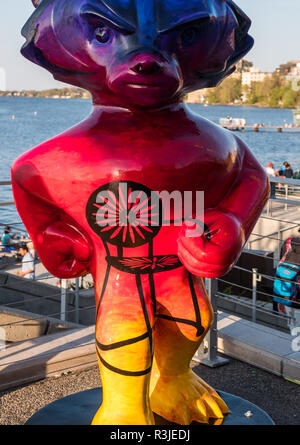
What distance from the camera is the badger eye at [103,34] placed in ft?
6.53

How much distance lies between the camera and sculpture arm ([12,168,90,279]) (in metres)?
2.27

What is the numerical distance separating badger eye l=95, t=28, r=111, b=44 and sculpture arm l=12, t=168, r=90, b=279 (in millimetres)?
610

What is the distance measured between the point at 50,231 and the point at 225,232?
663 millimetres

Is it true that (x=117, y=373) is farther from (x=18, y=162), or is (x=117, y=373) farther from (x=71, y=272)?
(x=18, y=162)

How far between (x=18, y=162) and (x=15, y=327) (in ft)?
8.95

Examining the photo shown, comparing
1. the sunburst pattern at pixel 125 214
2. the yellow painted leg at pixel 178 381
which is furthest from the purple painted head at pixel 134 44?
the yellow painted leg at pixel 178 381

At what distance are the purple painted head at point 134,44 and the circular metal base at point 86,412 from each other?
136cm

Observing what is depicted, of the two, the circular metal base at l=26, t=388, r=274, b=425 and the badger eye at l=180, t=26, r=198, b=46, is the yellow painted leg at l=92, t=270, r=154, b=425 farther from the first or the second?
the badger eye at l=180, t=26, r=198, b=46

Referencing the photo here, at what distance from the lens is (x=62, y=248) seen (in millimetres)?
2289

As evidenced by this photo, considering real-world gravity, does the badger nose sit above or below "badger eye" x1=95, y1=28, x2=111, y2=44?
below

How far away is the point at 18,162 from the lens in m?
2.22

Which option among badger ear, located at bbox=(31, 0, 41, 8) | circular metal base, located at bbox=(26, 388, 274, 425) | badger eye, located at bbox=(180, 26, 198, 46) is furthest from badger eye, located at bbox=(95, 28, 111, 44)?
circular metal base, located at bbox=(26, 388, 274, 425)
